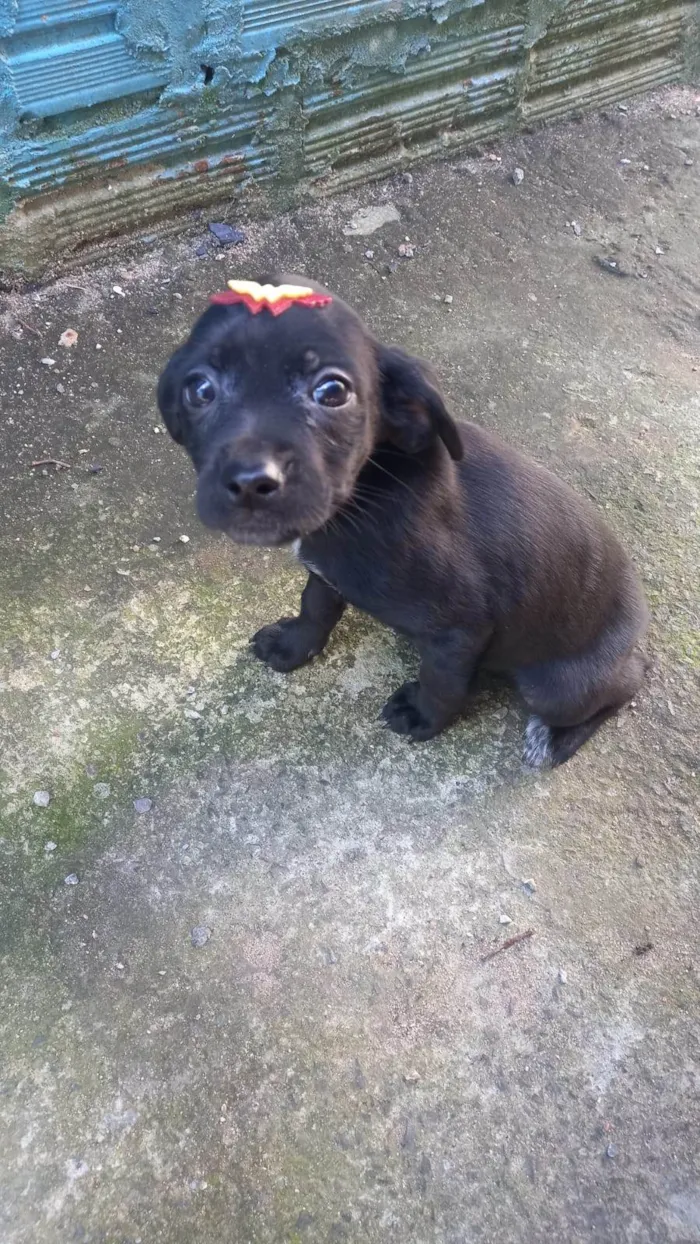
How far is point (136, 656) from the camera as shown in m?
3.15

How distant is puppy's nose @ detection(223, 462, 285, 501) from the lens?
1880mm

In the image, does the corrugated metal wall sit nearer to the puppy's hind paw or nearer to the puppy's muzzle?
the puppy's muzzle

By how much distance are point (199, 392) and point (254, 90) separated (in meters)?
2.78

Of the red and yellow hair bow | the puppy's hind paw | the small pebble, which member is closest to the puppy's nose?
the red and yellow hair bow

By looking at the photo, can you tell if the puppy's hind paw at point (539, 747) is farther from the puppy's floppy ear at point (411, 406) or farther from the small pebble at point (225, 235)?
the small pebble at point (225, 235)

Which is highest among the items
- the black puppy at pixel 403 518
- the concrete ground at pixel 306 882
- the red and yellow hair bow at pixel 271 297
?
the red and yellow hair bow at pixel 271 297

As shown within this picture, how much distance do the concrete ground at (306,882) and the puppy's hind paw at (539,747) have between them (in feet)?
0.25

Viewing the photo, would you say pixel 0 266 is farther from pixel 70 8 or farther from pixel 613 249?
pixel 613 249

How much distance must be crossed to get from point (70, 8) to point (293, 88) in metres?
1.16

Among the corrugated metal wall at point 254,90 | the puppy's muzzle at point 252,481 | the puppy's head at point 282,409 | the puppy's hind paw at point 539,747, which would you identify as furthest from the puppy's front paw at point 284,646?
the corrugated metal wall at point 254,90

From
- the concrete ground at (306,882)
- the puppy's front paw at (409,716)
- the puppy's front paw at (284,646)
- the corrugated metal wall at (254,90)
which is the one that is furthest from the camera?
the corrugated metal wall at (254,90)

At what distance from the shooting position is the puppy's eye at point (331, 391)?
2025 mm

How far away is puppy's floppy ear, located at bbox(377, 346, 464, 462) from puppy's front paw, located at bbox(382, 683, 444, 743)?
38.2 inches

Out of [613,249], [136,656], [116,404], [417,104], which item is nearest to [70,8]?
[116,404]
